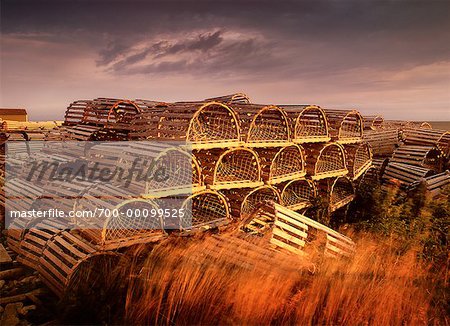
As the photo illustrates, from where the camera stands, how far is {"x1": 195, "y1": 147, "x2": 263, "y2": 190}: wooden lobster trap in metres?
6.01

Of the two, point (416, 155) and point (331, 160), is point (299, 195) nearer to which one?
point (331, 160)

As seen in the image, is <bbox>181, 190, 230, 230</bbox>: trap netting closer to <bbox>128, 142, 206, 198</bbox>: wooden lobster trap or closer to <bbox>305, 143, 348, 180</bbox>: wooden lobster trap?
<bbox>128, 142, 206, 198</bbox>: wooden lobster trap

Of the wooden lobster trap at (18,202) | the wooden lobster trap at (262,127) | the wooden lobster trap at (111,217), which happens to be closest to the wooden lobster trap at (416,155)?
the wooden lobster trap at (262,127)

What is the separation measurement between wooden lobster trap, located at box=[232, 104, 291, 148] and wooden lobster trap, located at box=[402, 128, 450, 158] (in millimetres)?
8115

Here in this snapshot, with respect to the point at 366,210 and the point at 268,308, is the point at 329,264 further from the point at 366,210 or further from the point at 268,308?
the point at 366,210

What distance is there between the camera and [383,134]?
13.0m

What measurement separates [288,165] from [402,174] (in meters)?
4.13

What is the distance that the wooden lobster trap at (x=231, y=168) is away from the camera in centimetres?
601

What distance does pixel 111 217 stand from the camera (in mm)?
4922

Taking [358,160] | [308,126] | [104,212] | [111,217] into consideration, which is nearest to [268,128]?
[308,126]

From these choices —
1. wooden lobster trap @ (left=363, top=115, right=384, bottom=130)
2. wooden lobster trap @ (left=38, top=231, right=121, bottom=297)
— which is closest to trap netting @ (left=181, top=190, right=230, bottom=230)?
wooden lobster trap @ (left=38, top=231, right=121, bottom=297)

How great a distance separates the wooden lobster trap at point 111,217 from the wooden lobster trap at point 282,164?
2.41 m

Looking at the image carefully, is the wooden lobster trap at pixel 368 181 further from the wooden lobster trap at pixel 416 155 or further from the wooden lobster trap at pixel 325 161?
the wooden lobster trap at pixel 416 155

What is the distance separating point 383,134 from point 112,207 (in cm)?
1111
